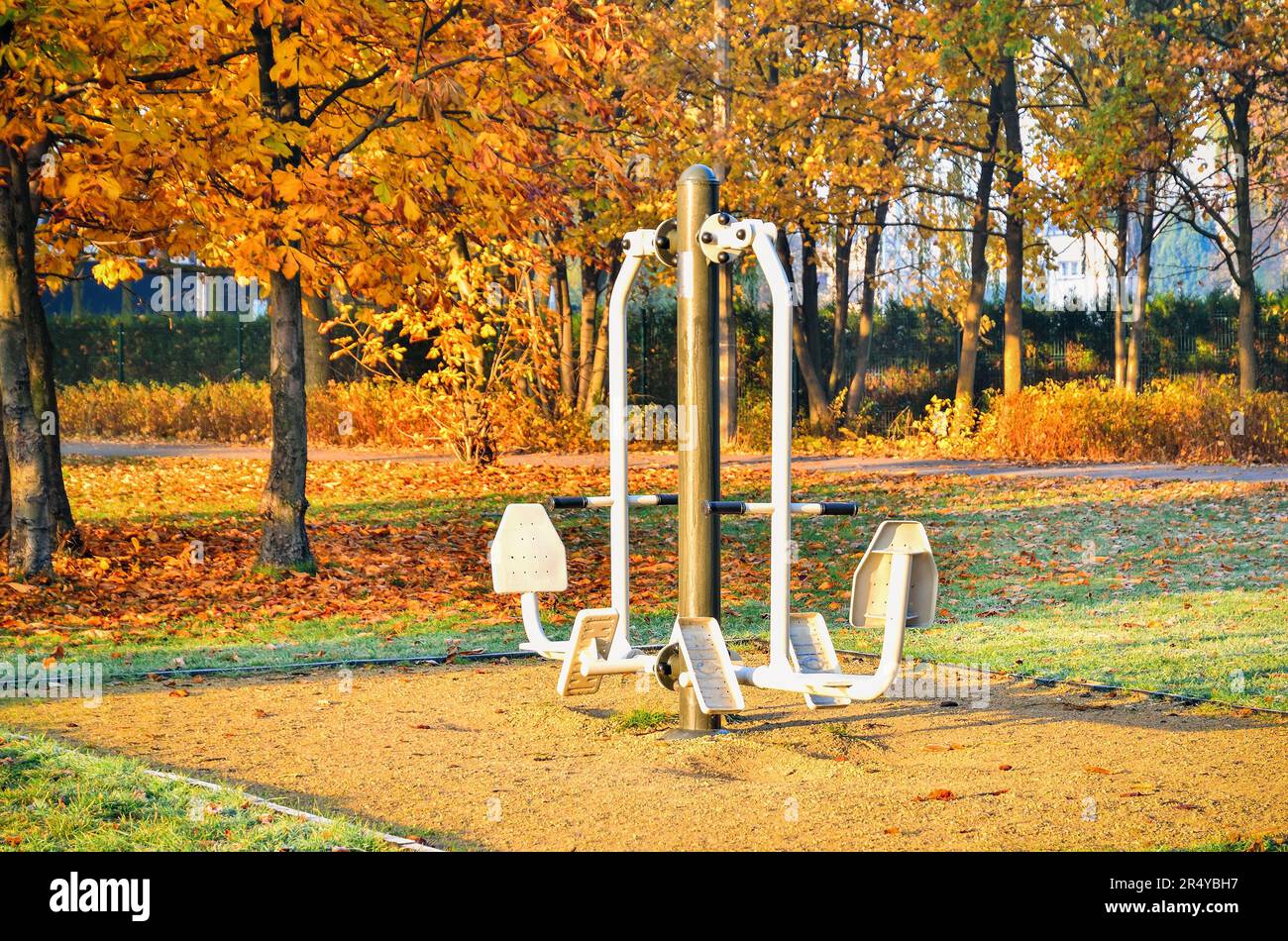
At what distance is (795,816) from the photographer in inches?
231

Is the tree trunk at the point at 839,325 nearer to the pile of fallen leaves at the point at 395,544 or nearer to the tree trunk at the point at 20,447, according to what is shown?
the pile of fallen leaves at the point at 395,544

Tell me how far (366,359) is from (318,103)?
803 cm

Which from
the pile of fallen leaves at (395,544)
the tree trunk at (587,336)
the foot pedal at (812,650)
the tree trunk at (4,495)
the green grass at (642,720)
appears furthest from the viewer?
the tree trunk at (587,336)

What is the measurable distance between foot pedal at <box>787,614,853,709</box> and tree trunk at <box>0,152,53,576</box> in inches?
275

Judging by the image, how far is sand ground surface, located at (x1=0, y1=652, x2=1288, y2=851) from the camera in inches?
225

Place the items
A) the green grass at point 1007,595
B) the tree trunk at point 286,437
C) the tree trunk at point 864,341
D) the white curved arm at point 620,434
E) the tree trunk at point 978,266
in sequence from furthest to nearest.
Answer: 1. the tree trunk at point 864,341
2. the tree trunk at point 978,266
3. the tree trunk at point 286,437
4. the green grass at point 1007,595
5. the white curved arm at point 620,434

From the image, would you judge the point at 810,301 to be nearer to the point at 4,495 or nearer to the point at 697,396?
the point at 4,495

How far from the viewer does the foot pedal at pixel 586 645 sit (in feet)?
23.7

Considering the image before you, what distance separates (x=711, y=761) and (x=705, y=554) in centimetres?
95

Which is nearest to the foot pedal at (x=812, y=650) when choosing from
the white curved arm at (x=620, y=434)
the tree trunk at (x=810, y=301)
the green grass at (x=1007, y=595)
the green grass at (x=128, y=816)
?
the white curved arm at (x=620, y=434)

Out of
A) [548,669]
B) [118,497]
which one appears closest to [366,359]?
[118,497]

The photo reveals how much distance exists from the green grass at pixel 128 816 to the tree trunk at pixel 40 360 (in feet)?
22.5

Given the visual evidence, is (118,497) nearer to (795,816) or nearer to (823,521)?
(823,521)

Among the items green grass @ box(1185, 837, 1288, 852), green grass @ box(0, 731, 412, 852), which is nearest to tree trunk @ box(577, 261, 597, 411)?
green grass @ box(0, 731, 412, 852)
